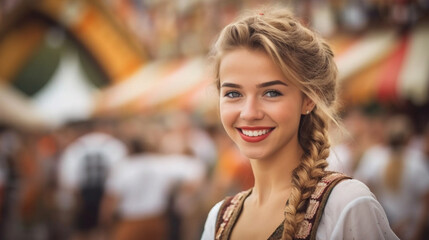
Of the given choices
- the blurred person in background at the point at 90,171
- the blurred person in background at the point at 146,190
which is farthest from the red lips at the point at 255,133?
the blurred person in background at the point at 90,171

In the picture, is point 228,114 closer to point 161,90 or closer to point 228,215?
point 228,215

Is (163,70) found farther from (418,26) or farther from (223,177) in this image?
(223,177)

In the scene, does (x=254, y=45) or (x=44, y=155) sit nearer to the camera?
(x=254, y=45)

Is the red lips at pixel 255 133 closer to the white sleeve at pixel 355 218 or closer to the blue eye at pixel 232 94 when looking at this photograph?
the blue eye at pixel 232 94

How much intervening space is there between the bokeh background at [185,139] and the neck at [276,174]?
0.44ft

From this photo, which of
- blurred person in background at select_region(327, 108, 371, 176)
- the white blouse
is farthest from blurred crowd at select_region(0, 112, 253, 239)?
the white blouse

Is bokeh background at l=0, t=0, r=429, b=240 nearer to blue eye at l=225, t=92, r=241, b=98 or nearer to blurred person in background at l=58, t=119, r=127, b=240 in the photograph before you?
blurred person in background at l=58, t=119, r=127, b=240

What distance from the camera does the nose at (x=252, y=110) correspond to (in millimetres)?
1483

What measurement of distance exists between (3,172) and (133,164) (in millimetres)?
2557

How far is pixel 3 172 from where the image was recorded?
22.8 feet

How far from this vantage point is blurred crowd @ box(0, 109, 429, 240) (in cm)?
437

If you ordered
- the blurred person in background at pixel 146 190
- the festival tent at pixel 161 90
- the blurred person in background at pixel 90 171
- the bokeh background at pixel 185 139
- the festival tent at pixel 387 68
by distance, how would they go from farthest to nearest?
the festival tent at pixel 161 90
the festival tent at pixel 387 68
the blurred person in background at pixel 90 171
the blurred person in background at pixel 146 190
the bokeh background at pixel 185 139

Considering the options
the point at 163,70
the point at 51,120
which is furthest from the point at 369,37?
the point at 51,120

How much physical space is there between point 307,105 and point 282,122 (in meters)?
0.11
